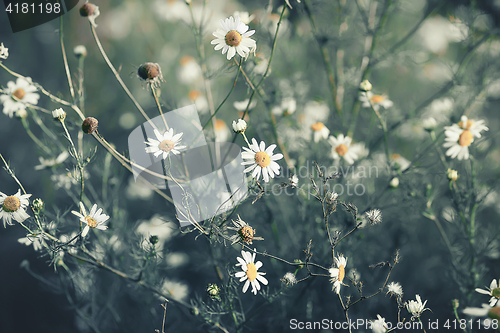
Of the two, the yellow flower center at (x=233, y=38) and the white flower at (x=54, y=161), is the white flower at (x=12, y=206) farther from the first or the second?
the yellow flower center at (x=233, y=38)

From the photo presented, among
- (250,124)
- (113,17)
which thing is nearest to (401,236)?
(250,124)

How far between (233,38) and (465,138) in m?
0.83

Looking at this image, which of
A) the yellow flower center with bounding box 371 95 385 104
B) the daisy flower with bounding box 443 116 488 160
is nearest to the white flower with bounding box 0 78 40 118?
the yellow flower center with bounding box 371 95 385 104

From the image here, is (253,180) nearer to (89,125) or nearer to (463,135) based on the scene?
(89,125)

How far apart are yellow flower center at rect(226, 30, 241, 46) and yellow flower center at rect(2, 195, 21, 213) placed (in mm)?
670

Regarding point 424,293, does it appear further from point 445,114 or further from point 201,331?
point 201,331

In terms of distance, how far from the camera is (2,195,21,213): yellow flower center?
78cm

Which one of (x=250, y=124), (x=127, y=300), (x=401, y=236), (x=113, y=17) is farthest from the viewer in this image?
(x=113, y=17)

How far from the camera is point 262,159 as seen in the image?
2.60 feet

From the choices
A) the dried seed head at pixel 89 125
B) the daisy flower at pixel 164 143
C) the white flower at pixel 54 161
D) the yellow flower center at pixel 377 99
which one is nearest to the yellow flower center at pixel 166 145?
the daisy flower at pixel 164 143

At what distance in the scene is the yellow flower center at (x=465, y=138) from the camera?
1032 millimetres

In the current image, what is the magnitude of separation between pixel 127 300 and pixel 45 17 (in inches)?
50.0

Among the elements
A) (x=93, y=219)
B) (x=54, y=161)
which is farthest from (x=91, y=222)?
(x=54, y=161)

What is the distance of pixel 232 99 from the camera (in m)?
1.91
